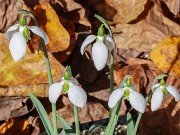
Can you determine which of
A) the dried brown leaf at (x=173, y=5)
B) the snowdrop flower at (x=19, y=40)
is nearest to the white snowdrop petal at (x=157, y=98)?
the snowdrop flower at (x=19, y=40)

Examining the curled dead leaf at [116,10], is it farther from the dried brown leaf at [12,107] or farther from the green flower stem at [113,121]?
the green flower stem at [113,121]

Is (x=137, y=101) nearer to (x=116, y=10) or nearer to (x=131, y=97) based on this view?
(x=131, y=97)

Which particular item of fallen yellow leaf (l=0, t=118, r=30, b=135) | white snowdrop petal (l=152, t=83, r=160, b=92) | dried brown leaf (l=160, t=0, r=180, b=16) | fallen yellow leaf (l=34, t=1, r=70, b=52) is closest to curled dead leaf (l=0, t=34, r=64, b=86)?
fallen yellow leaf (l=34, t=1, r=70, b=52)

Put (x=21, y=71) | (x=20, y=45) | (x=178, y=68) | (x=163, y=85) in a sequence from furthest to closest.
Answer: (x=178, y=68)
(x=21, y=71)
(x=163, y=85)
(x=20, y=45)

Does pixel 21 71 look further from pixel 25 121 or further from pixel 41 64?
pixel 25 121

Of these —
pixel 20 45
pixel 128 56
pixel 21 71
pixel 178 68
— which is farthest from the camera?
pixel 128 56

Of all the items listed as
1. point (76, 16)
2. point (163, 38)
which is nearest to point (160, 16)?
point (163, 38)

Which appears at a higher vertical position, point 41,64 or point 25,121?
point 41,64
